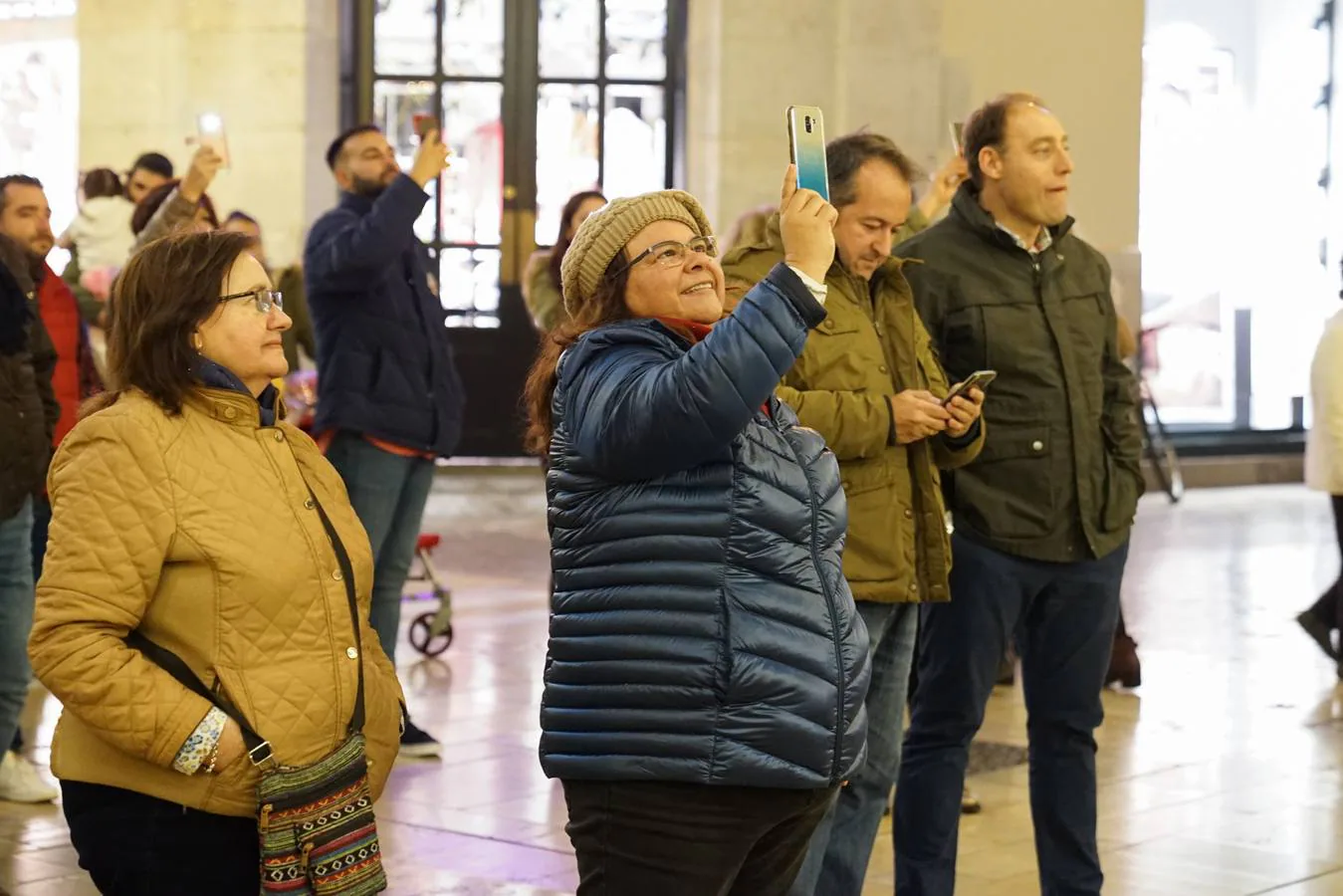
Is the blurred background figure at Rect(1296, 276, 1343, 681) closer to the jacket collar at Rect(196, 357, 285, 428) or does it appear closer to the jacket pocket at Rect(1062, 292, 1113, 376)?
the jacket pocket at Rect(1062, 292, 1113, 376)

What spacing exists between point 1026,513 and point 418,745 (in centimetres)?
308

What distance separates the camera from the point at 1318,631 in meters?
9.62

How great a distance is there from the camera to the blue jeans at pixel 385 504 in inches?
279

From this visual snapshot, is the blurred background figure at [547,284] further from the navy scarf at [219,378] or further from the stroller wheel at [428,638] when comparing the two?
the navy scarf at [219,378]

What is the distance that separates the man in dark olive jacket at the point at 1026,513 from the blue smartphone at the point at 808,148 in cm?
139

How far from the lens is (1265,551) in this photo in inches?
557

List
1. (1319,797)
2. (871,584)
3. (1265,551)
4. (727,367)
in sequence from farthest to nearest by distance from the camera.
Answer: (1265,551) < (1319,797) < (871,584) < (727,367)

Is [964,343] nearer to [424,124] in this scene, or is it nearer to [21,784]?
[424,124]

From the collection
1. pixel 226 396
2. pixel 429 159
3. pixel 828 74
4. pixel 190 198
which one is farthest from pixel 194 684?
pixel 828 74

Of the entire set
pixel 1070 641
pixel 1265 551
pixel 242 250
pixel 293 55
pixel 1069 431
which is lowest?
pixel 1265 551

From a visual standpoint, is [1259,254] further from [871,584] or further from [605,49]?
[871,584]

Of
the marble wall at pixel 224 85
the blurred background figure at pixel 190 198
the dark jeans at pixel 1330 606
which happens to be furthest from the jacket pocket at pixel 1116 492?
the marble wall at pixel 224 85

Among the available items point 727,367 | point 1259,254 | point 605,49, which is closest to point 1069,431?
point 727,367

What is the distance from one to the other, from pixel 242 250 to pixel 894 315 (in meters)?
1.73
